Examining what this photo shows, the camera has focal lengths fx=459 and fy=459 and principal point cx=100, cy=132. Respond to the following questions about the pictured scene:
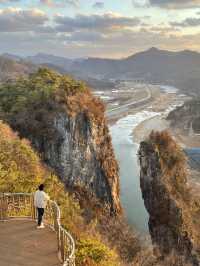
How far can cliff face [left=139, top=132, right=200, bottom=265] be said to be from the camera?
42062 mm

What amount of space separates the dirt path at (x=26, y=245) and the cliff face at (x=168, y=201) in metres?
23.3

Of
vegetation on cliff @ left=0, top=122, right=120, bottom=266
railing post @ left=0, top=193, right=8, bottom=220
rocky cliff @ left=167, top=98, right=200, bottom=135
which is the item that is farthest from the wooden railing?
rocky cliff @ left=167, top=98, right=200, bottom=135

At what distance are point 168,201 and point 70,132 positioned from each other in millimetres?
11528

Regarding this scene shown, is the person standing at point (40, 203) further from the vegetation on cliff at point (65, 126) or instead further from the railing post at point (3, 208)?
the vegetation on cliff at point (65, 126)

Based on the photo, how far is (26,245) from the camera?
49.7 feet

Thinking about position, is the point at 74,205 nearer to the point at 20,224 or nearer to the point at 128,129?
the point at 20,224

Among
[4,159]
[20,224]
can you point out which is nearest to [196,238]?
[4,159]

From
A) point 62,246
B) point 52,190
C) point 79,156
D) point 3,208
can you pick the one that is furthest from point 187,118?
point 62,246

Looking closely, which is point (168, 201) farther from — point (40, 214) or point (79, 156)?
point (40, 214)

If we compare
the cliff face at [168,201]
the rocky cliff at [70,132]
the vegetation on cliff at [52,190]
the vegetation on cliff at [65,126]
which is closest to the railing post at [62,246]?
the vegetation on cliff at [52,190]

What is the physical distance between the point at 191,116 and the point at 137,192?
89.2m

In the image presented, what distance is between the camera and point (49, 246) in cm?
1504

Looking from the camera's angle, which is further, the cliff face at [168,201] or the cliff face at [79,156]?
the cliff face at [168,201]

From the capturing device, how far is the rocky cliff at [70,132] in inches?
1607
